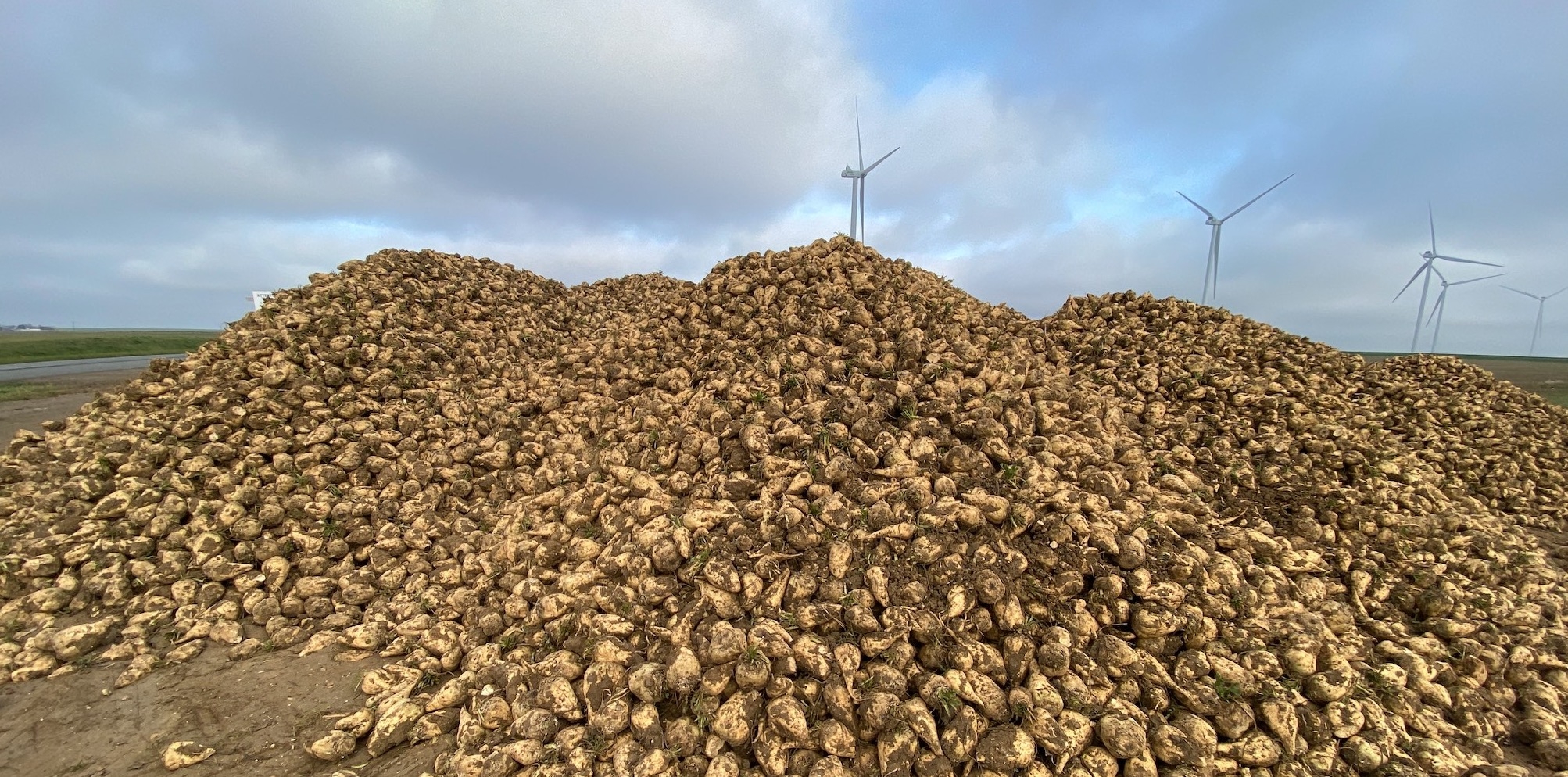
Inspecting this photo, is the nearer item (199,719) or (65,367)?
(199,719)

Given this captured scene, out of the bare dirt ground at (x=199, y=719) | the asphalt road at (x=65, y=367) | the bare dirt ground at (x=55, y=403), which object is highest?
the asphalt road at (x=65, y=367)

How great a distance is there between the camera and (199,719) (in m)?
4.70

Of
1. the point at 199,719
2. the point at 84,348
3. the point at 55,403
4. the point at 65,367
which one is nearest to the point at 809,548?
the point at 199,719

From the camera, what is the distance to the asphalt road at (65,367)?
2630cm

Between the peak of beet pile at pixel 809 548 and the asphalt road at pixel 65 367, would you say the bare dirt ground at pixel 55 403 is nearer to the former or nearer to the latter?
the asphalt road at pixel 65 367

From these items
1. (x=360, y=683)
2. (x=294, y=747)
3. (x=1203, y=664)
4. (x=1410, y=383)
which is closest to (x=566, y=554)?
(x=360, y=683)

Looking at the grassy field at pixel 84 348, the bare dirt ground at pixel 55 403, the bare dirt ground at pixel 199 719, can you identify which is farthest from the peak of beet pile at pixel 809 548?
the grassy field at pixel 84 348

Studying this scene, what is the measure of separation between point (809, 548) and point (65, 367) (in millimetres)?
45815

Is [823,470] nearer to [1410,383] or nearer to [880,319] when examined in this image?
[880,319]

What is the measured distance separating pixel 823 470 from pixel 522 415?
5.32 meters

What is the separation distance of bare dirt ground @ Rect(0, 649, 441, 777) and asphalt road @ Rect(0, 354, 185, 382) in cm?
2749

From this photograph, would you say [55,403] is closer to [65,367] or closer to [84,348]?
[65,367]

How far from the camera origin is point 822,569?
459 centimetres

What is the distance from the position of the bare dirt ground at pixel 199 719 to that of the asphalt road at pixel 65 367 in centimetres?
2749
